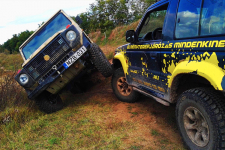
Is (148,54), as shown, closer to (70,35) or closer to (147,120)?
(147,120)

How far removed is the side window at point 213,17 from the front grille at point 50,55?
282cm

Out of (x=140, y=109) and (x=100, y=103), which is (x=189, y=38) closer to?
(x=140, y=109)

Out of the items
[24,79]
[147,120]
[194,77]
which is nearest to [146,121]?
[147,120]

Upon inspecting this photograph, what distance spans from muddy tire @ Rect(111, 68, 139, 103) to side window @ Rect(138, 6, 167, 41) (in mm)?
1100

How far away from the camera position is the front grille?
411 centimetres

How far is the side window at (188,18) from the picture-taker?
2236 millimetres

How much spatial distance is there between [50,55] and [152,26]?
2.22 metres

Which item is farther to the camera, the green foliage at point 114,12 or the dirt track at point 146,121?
the green foliage at point 114,12

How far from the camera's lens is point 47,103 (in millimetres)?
4523

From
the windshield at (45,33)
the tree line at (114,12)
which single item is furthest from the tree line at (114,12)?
the windshield at (45,33)

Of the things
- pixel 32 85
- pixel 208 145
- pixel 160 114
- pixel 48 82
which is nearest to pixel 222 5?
pixel 208 145

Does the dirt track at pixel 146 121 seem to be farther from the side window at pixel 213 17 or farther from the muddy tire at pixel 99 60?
the side window at pixel 213 17

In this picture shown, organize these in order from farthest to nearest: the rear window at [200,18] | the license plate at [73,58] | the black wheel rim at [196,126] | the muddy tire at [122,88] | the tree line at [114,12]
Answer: the tree line at [114,12]
the muddy tire at [122,88]
the license plate at [73,58]
the black wheel rim at [196,126]
the rear window at [200,18]

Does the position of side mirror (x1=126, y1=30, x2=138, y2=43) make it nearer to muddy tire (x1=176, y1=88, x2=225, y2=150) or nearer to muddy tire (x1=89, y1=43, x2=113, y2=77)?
muddy tire (x1=89, y1=43, x2=113, y2=77)
